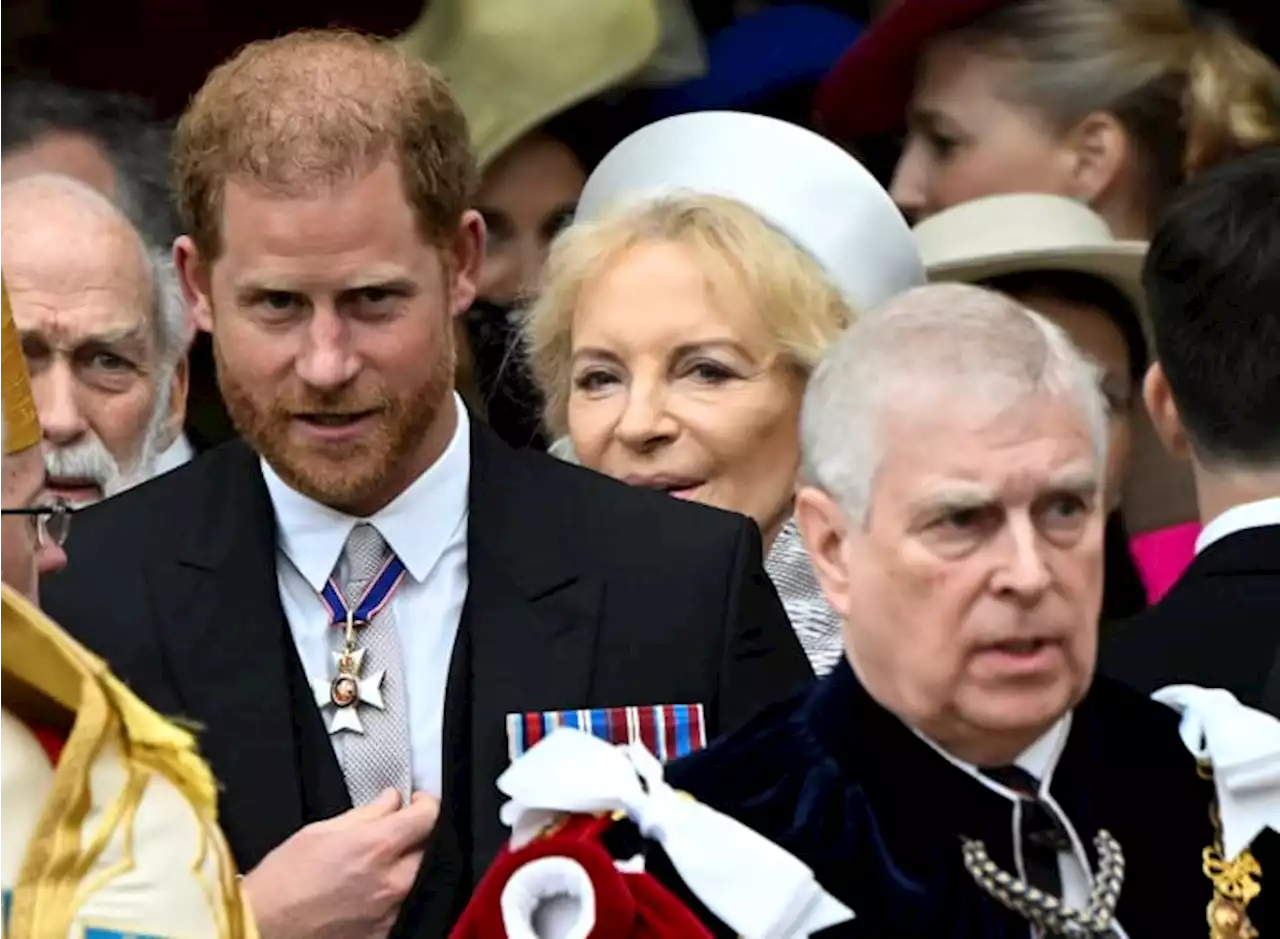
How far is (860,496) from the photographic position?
3986mm

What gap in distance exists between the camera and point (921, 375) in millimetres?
3988

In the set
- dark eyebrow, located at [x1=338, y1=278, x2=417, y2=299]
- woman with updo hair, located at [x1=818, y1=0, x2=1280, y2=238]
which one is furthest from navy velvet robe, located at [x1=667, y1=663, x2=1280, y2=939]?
woman with updo hair, located at [x1=818, y1=0, x2=1280, y2=238]

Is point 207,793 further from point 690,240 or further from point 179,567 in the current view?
point 690,240

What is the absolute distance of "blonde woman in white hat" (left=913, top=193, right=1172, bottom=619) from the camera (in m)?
5.68

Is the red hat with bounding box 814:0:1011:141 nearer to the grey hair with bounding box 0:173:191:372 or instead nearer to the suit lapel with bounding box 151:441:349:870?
the grey hair with bounding box 0:173:191:372

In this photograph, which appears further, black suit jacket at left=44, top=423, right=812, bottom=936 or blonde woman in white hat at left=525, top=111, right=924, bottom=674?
blonde woman in white hat at left=525, top=111, right=924, bottom=674

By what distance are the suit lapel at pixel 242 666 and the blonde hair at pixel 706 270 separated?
2.70 feet

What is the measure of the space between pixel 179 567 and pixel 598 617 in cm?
50

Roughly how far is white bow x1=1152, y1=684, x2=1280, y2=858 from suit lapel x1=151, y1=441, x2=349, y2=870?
100 cm

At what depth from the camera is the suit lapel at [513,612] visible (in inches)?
174

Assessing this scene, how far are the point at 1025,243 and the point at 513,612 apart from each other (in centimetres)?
159

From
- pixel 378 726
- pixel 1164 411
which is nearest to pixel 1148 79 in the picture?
pixel 1164 411

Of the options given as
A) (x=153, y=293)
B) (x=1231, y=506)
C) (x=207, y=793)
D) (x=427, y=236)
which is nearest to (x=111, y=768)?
(x=207, y=793)

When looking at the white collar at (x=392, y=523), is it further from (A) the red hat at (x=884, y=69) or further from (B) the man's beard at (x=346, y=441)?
(A) the red hat at (x=884, y=69)
